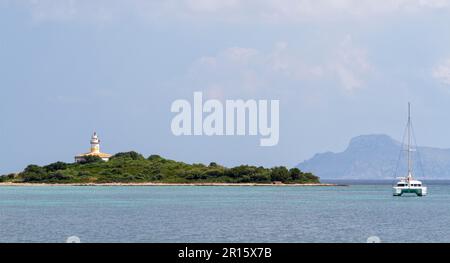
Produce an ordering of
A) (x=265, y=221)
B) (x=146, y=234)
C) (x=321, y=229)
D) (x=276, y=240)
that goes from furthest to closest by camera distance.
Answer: (x=265, y=221)
(x=321, y=229)
(x=146, y=234)
(x=276, y=240)

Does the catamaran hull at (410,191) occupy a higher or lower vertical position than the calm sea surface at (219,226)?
higher

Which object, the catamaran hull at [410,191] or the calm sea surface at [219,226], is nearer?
the calm sea surface at [219,226]

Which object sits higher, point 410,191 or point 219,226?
point 410,191

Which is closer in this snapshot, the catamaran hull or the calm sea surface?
the calm sea surface

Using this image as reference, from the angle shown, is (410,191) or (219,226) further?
(410,191)

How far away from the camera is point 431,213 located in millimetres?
89875

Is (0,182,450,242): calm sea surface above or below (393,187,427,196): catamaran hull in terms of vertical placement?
below

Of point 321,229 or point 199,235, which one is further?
point 321,229
